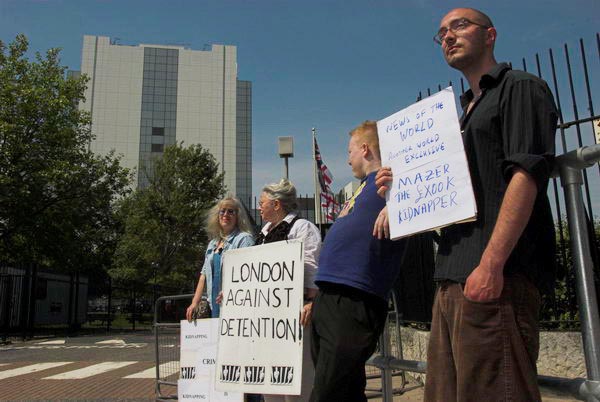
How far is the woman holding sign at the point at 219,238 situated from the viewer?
4730 millimetres

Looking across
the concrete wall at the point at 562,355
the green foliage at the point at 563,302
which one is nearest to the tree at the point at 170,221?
the green foliage at the point at 563,302

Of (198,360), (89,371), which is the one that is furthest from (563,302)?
(89,371)

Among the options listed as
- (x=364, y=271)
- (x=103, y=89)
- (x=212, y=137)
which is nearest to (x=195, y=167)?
(x=364, y=271)

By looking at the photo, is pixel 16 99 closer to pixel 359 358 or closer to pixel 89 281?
pixel 89 281

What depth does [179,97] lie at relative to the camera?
8375cm

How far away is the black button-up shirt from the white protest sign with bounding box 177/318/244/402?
3.28 m

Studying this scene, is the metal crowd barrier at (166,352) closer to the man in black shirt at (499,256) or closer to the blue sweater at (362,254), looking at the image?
the blue sweater at (362,254)

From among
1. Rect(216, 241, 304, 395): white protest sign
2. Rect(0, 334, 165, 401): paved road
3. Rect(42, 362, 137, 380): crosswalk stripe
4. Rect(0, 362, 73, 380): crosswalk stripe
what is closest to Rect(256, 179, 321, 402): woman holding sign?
Rect(216, 241, 304, 395): white protest sign

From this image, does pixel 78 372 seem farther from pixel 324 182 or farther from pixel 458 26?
pixel 458 26

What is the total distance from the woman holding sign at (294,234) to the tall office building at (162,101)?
254ft

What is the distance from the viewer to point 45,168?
852 inches

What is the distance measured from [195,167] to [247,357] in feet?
86.6

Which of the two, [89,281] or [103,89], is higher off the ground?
[103,89]

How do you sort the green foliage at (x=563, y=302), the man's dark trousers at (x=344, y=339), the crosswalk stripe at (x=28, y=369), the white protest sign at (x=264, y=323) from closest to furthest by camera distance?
the man's dark trousers at (x=344, y=339), the white protest sign at (x=264, y=323), the green foliage at (x=563, y=302), the crosswalk stripe at (x=28, y=369)
